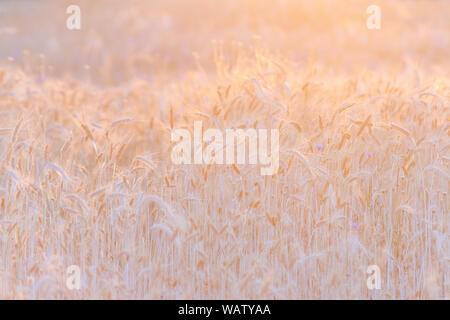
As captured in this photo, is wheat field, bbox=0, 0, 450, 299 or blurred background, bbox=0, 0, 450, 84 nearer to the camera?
wheat field, bbox=0, 0, 450, 299

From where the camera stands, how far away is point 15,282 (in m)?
3.45

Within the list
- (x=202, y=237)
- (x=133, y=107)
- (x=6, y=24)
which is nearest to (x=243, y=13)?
(x=6, y=24)

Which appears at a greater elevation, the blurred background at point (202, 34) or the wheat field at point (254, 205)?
the blurred background at point (202, 34)

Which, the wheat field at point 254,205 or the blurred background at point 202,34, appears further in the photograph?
the blurred background at point 202,34

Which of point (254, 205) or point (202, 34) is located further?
point (202, 34)

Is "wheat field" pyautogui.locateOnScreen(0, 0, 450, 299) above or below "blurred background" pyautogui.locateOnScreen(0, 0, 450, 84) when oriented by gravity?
below

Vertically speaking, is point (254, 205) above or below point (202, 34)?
below

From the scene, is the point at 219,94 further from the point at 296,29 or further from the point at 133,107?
the point at 296,29

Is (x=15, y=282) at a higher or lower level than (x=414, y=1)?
lower

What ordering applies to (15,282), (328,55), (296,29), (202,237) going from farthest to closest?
(296,29) < (328,55) < (202,237) < (15,282)
